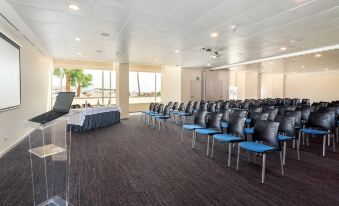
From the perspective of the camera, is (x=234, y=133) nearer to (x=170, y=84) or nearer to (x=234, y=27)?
(x=234, y=27)

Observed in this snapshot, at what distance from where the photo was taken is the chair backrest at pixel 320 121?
4.72 meters

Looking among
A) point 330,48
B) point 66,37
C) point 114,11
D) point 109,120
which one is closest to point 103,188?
point 114,11

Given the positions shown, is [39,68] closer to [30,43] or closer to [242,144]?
[30,43]

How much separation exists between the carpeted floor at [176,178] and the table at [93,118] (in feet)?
5.78

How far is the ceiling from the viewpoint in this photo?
3791 mm

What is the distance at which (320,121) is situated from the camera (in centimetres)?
488

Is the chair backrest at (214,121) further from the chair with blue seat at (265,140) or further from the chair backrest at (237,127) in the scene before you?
the chair with blue seat at (265,140)

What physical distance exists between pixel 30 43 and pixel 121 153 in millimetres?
5304

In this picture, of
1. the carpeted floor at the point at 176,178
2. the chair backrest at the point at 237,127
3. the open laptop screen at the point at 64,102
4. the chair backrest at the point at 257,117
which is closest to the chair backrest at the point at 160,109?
the carpeted floor at the point at 176,178

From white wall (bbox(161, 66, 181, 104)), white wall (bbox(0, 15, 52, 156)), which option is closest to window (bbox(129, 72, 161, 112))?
white wall (bbox(161, 66, 181, 104))

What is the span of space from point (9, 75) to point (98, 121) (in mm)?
3545

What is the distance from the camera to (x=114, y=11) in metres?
4.07

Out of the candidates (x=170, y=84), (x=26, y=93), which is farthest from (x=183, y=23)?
(x=170, y=84)

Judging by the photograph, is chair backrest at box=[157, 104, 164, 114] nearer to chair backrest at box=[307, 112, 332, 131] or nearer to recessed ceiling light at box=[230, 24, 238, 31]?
recessed ceiling light at box=[230, 24, 238, 31]
